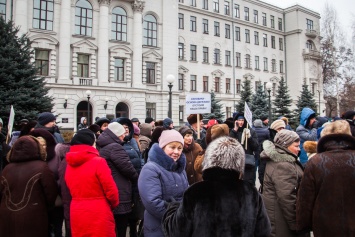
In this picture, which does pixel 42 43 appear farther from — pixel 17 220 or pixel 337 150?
pixel 337 150

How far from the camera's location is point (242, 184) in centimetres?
258

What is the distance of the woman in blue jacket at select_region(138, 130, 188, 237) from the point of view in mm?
3332

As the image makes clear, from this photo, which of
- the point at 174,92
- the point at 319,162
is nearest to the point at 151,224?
the point at 319,162

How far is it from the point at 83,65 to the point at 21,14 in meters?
6.48

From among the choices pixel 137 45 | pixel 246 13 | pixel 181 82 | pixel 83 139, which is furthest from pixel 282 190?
pixel 246 13

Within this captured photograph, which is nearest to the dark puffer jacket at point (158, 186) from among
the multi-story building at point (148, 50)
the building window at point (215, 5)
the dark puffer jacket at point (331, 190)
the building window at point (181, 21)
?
the dark puffer jacket at point (331, 190)

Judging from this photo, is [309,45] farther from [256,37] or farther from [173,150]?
[173,150]

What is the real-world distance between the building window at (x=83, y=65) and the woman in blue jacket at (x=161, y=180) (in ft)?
89.1

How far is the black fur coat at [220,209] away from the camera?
2.51m

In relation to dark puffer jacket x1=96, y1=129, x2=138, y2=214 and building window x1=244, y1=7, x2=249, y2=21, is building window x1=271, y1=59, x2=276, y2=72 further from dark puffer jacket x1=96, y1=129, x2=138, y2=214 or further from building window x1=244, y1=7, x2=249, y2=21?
dark puffer jacket x1=96, y1=129, x2=138, y2=214

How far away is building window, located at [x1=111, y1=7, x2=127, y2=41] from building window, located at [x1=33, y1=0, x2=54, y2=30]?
18.9 feet

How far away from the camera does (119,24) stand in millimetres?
31000

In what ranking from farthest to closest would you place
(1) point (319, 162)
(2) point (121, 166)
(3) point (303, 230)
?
(2) point (121, 166)
(3) point (303, 230)
(1) point (319, 162)

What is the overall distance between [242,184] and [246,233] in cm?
39
